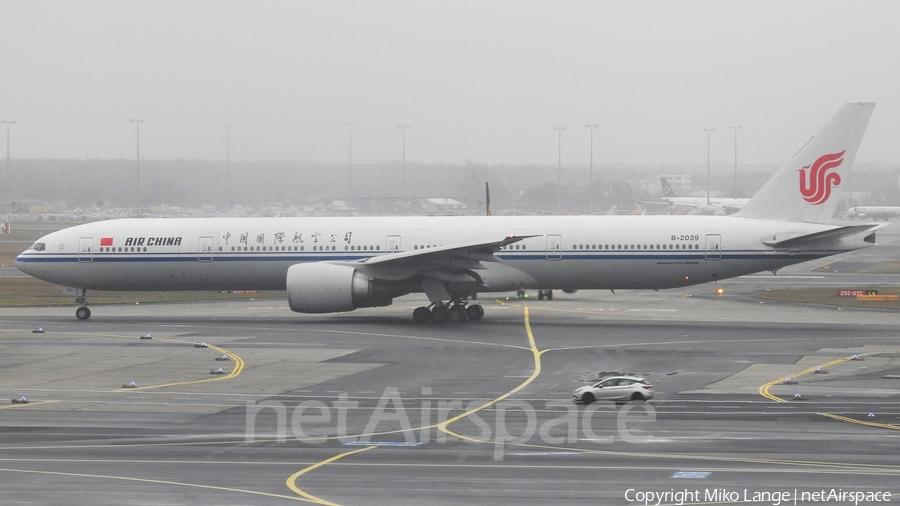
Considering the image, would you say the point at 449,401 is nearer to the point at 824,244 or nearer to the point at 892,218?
the point at 824,244

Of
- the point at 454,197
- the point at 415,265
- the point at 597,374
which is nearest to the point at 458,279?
the point at 415,265

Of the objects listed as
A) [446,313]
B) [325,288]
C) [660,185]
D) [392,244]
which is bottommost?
[446,313]

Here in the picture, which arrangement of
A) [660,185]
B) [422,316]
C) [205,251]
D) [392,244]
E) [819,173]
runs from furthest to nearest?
[660,185] < [205,251] < [392,244] < [422,316] < [819,173]

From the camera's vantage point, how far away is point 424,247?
4175cm

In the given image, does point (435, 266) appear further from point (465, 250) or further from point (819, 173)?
point (819, 173)

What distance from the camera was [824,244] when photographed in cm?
3916

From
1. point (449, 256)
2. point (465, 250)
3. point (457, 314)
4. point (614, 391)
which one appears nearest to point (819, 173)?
point (465, 250)

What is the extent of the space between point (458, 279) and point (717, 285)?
78.3ft

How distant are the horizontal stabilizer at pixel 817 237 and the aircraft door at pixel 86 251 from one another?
2700 cm

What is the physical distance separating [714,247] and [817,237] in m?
3.75

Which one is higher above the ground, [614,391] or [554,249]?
[554,249]

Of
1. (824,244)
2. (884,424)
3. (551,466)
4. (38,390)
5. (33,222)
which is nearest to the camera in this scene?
(551,466)

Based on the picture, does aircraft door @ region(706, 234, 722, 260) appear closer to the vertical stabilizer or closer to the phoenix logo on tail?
the vertical stabilizer

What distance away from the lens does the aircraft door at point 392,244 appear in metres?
41.8
